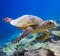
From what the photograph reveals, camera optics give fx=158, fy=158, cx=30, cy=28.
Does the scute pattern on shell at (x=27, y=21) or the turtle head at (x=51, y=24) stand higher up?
the scute pattern on shell at (x=27, y=21)

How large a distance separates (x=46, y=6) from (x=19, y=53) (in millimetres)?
135179

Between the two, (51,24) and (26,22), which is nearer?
(51,24)

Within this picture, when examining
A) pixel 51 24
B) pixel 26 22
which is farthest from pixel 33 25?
pixel 51 24

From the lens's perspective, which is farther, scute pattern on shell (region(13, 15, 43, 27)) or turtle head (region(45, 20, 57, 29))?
scute pattern on shell (region(13, 15, 43, 27))

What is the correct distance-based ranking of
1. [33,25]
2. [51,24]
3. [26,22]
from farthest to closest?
[26,22]
[33,25]
[51,24]

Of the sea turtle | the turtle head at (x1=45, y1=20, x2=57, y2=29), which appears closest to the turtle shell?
the sea turtle

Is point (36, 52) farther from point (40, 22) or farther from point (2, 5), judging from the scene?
point (2, 5)

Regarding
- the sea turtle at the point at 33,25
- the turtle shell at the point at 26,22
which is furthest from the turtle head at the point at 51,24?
the turtle shell at the point at 26,22

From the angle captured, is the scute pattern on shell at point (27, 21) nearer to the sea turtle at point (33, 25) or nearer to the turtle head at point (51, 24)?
the sea turtle at point (33, 25)

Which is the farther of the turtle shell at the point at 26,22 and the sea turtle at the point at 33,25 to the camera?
the turtle shell at the point at 26,22

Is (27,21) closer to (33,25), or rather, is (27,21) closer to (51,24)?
(33,25)

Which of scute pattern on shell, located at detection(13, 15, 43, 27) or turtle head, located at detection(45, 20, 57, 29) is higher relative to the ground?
scute pattern on shell, located at detection(13, 15, 43, 27)

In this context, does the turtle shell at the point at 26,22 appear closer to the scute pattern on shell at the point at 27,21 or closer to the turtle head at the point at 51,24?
the scute pattern on shell at the point at 27,21

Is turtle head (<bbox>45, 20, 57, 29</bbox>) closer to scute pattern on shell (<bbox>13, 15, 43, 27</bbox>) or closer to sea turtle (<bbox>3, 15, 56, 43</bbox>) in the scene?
sea turtle (<bbox>3, 15, 56, 43</bbox>)
